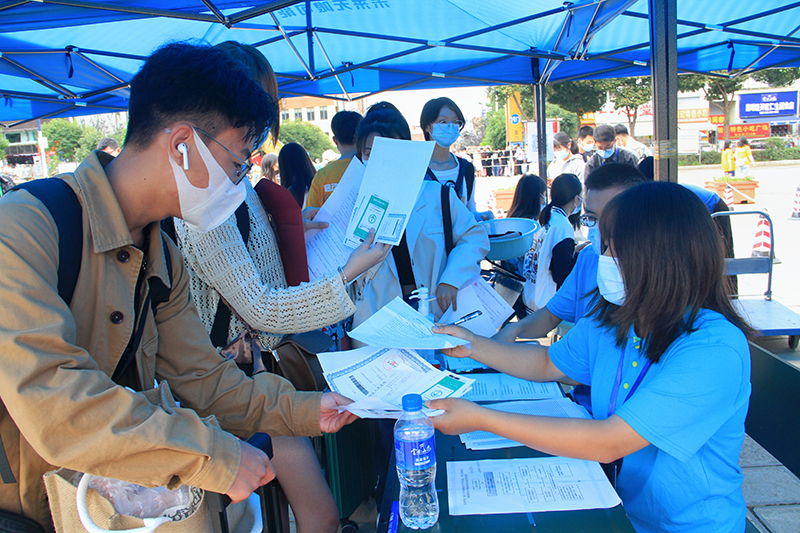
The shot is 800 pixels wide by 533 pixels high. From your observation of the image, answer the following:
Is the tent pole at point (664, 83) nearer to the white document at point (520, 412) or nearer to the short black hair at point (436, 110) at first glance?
the short black hair at point (436, 110)

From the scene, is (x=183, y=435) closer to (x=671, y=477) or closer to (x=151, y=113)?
(x=151, y=113)

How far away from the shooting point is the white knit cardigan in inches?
71.4

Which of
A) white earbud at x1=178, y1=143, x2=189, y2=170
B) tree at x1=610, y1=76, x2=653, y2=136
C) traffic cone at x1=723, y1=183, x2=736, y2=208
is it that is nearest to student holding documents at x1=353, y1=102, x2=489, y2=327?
white earbud at x1=178, y1=143, x2=189, y2=170

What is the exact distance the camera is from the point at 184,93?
1.32 metres

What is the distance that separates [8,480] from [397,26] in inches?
220

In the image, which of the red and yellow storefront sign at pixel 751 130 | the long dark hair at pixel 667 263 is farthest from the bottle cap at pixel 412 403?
the red and yellow storefront sign at pixel 751 130

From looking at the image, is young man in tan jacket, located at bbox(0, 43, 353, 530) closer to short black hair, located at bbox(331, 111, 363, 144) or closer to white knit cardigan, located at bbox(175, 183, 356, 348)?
white knit cardigan, located at bbox(175, 183, 356, 348)

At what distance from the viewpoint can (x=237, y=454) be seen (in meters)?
1.18

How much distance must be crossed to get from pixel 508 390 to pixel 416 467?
0.71 metres

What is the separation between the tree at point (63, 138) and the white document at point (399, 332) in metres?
43.9

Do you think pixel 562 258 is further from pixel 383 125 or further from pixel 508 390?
pixel 508 390

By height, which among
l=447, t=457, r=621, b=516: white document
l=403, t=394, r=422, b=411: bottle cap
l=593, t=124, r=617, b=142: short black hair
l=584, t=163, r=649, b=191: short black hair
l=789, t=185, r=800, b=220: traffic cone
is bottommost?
l=789, t=185, r=800, b=220: traffic cone

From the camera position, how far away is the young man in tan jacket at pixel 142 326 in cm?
102

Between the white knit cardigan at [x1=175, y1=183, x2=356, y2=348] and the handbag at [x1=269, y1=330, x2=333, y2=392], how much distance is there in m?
0.05
